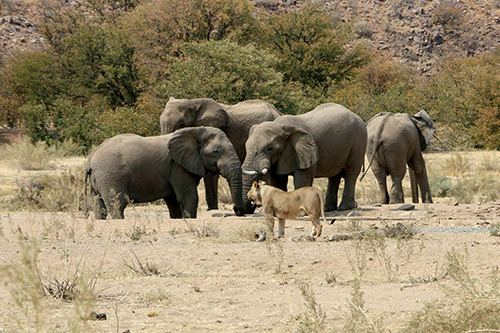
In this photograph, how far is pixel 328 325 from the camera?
5656 millimetres

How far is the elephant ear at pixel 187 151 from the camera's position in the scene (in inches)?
558

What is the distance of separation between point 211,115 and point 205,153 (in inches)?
85.7

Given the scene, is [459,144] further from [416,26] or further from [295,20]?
[416,26]

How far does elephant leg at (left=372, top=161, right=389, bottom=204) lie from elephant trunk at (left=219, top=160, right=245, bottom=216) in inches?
150

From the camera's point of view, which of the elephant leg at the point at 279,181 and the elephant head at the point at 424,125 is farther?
the elephant head at the point at 424,125

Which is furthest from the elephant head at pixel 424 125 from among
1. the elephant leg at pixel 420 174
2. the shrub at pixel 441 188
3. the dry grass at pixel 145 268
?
the dry grass at pixel 145 268

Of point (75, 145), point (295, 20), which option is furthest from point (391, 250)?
point (295, 20)

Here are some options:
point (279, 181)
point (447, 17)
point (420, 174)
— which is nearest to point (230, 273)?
point (279, 181)

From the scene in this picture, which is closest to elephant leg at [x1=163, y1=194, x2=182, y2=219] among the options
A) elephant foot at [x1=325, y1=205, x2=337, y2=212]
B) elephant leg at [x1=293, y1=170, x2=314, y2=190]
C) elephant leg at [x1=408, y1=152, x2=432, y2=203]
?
elephant leg at [x1=293, y1=170, x2=314, y2=190]

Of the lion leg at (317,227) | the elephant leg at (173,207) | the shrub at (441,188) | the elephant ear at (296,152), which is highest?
the elephant ear at (296,152)

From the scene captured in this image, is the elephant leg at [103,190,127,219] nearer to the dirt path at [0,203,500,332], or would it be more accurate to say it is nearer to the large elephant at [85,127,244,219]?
the large elephant at [85,127,244,219]

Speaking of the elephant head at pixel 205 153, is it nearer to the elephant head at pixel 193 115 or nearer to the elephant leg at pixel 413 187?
the elephant head at pixel 193 115

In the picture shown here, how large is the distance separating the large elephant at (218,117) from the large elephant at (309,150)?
Result: 1644 millimetres

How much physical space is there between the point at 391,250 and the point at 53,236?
4.55m
